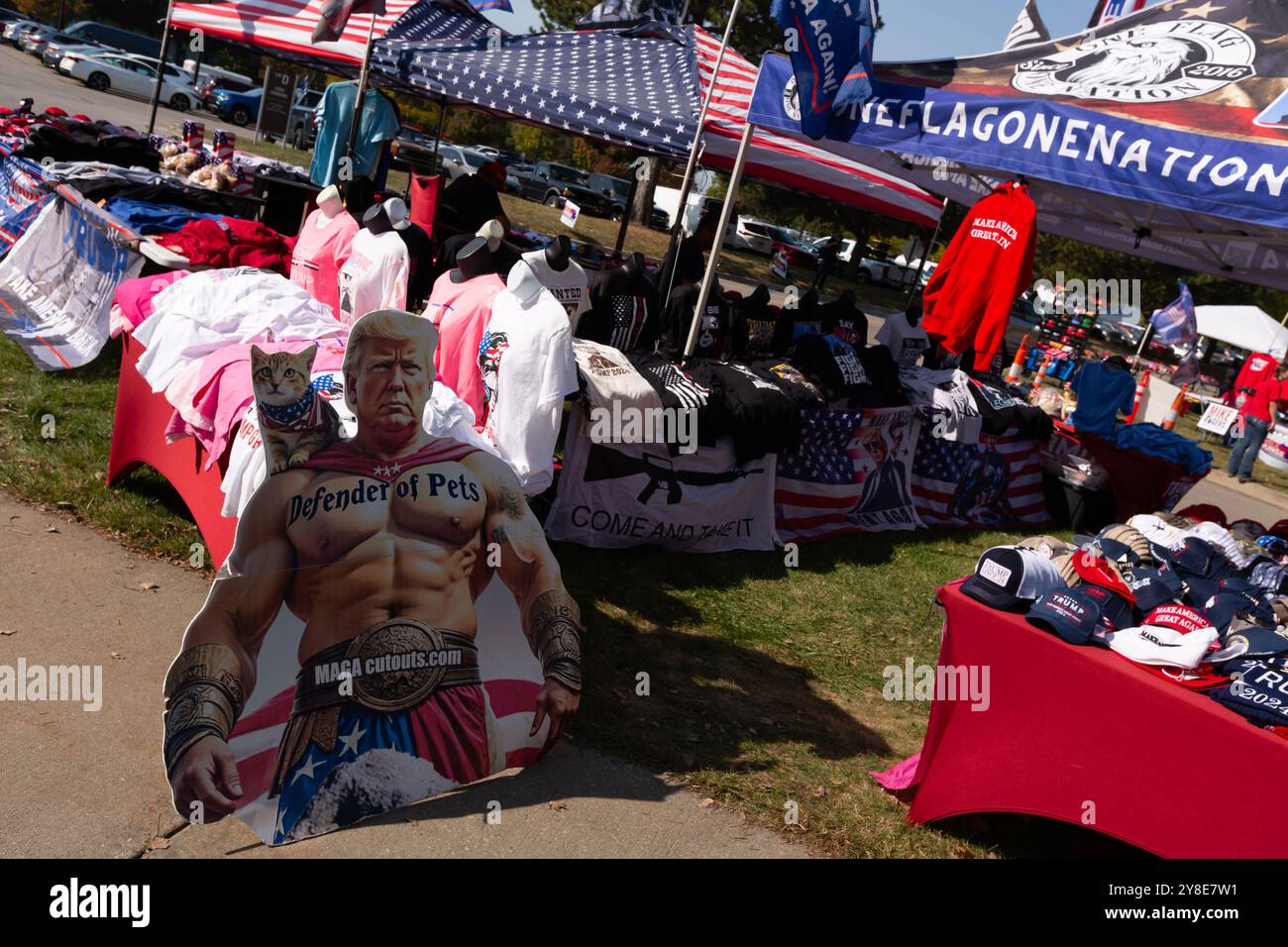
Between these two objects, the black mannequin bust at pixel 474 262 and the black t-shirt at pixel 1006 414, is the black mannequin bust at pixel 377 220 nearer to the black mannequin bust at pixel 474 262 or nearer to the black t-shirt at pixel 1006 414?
the black mannequin bust at pixel 474 262

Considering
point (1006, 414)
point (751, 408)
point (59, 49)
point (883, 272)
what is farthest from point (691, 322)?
point (59, 49)

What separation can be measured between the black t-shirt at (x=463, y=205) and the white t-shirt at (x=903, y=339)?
12.5ft

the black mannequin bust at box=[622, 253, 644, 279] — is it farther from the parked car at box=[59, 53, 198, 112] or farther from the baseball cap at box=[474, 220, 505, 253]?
the parked car at box=[59, 53, 198, 112]

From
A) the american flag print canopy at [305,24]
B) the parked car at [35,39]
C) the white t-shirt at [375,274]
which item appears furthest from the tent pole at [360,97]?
the parked car at [35,39]

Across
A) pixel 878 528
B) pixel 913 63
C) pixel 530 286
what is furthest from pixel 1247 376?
pixel 530 286

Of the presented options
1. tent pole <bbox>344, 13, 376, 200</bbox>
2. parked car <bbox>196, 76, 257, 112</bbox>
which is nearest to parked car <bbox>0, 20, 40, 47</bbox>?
parked car <bbox>196, 76, 257, 112</bbox>

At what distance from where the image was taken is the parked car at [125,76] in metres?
27.5

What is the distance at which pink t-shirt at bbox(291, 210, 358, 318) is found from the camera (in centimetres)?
656

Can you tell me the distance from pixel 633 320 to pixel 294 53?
25.5 ft

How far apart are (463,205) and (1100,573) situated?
20.7 feet

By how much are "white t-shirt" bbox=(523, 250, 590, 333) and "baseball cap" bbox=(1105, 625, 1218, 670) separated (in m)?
3.33

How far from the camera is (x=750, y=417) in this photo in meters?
6.78

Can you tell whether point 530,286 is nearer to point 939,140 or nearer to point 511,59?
point 939,140

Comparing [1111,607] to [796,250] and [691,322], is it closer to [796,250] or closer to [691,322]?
[691,322]
